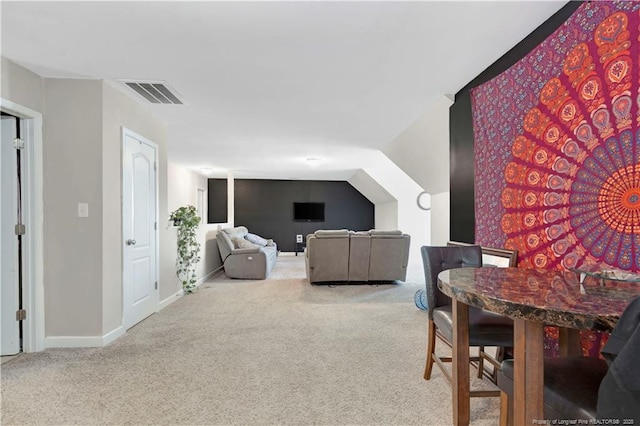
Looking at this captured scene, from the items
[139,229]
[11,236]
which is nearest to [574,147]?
[139,229]

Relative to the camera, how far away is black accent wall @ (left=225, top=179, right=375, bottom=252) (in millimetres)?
9438

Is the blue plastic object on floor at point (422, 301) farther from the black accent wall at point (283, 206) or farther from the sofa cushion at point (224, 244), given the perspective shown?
the black accent wall at point (283, 206)

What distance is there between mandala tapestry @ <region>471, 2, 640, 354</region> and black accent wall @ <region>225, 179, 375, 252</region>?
24.4 ft

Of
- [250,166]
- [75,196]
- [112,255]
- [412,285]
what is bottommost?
[412,285]

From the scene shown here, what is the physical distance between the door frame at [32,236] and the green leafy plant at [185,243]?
175 centimetres

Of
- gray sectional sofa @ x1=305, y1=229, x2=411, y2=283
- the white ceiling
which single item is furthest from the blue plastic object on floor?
the white ceiling

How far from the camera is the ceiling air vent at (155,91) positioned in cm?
278

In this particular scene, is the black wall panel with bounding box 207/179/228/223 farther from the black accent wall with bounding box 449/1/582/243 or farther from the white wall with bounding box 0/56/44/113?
the black accent wall with bounding box 449/1/582/243

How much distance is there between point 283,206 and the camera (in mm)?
9539

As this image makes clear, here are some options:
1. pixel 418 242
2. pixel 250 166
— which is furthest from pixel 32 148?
pixel 418 242

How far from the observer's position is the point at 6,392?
2.01 metres

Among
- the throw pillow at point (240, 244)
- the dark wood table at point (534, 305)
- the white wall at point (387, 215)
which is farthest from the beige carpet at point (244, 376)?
the white wall at point (387, 215)

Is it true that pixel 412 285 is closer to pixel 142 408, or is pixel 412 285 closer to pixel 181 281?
pixel 181 281

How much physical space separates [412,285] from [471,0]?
4355 mm
